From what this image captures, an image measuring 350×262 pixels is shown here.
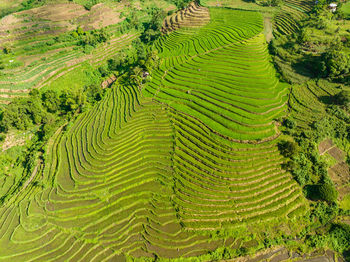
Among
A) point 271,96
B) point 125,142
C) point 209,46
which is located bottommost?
point 125,142

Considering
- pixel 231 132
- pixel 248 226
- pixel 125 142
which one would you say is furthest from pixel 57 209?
pixel 231 132

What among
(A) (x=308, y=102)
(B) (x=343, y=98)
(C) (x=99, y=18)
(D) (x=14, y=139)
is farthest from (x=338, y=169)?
(C) (x=99, y=18)

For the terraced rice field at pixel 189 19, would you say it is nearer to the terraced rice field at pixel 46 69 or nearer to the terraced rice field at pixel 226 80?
the terraced rice field at pixel 226 80

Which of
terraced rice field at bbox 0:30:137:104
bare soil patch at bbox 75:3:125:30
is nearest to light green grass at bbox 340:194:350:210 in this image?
terraced rice field at bbox 0:30:137:104

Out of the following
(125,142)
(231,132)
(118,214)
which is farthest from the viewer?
(125,142)

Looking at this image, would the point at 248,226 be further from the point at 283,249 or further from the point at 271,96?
the point at 271,96
